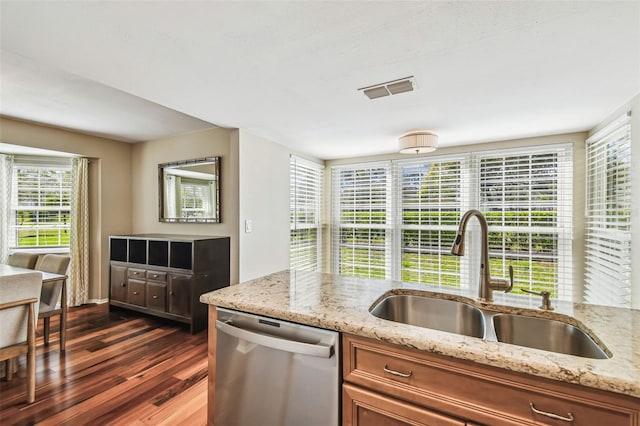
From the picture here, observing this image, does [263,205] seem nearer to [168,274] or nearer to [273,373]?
[168,274]

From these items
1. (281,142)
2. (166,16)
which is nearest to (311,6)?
(166,16)

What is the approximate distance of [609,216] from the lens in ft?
8.37

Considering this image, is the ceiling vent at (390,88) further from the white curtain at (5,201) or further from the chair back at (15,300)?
the white curtain at (5,201)

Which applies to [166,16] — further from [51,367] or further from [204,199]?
[51,367]

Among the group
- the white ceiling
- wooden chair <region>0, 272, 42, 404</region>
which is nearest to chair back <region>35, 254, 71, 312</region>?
wooden chair <region>0, 272, 42, 404</region>

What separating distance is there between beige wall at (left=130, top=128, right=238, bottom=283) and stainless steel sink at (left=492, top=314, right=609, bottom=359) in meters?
2.46

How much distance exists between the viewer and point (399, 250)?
418 cm

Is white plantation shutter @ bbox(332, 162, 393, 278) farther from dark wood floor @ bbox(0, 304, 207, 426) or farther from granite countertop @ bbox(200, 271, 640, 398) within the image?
granite countertop @ bbox(200, 271, 640, 398)

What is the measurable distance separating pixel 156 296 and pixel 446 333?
3.36m

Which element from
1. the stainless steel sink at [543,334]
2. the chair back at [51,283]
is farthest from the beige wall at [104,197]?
the stainless steel sink at [543,334]

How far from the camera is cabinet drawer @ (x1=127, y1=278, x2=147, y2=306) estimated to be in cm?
351

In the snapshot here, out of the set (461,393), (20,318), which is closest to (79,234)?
(20,318)

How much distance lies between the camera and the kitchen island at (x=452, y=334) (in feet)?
2.66

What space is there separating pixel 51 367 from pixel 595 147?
207 inches
